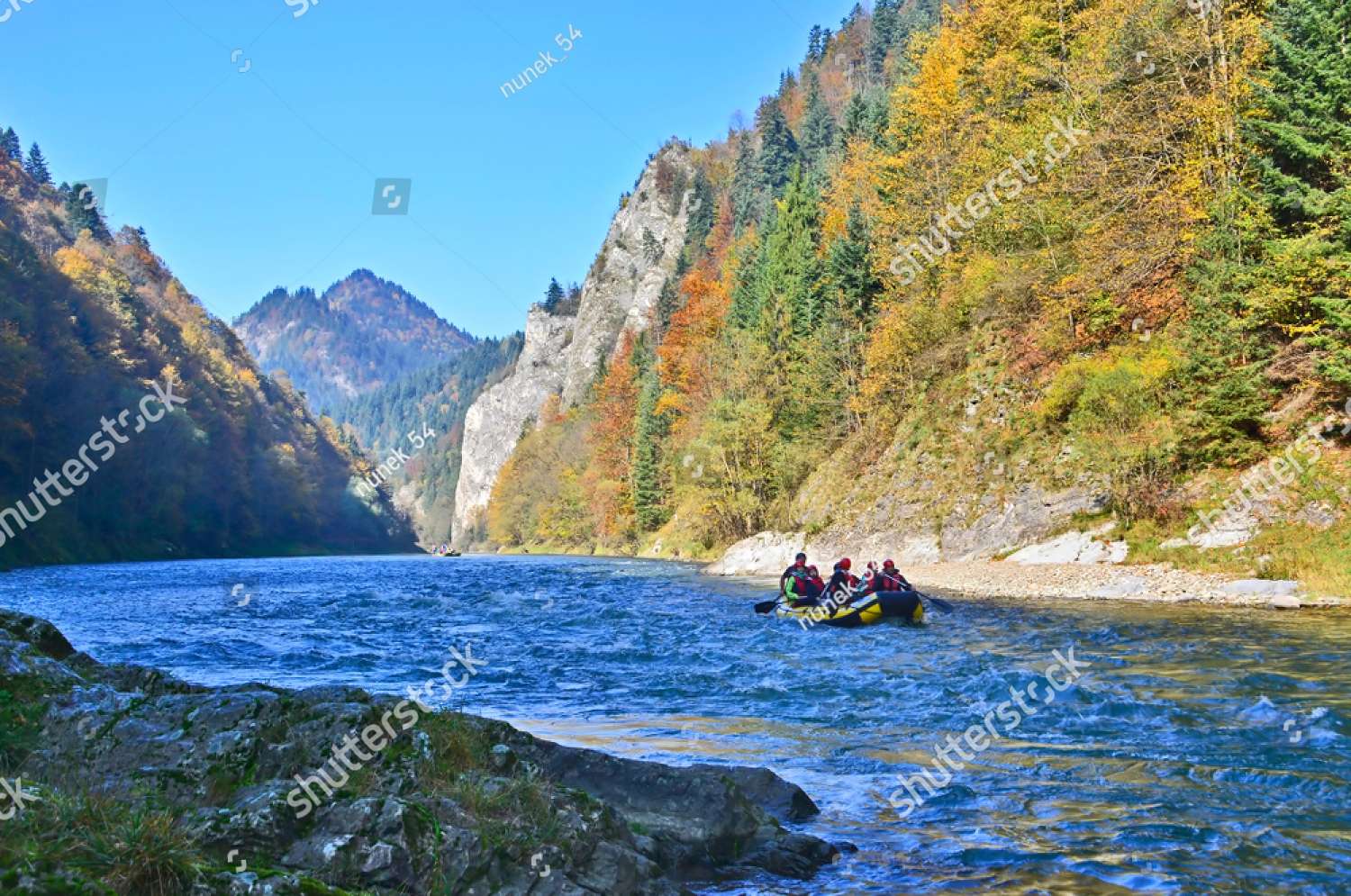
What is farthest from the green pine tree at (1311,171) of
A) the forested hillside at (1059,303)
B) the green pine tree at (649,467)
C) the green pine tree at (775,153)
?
the green pine tree at (775,153)

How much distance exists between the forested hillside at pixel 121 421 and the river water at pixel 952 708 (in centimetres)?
4119

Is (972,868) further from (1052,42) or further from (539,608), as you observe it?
(1052,42)

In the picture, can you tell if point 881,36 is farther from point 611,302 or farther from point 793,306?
point 793,306

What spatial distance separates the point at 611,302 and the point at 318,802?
5145 inches

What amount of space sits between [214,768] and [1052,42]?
44109 mm

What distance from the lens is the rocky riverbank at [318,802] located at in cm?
379

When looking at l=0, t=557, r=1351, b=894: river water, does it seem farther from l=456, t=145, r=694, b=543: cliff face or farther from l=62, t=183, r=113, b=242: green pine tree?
l=62, t=183, r=113, b=242: green pine tree

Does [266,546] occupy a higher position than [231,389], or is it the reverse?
[231,389]

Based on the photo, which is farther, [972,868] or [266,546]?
[266,546]

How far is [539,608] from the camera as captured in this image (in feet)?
94.7

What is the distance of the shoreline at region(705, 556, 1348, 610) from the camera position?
2050cm

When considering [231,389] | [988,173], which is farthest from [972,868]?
[231,389]

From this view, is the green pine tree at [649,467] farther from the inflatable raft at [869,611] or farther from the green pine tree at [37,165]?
the green pine tree at [37,165]

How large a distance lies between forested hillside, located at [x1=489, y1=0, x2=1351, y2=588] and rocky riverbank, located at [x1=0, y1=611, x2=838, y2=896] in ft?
63.7
